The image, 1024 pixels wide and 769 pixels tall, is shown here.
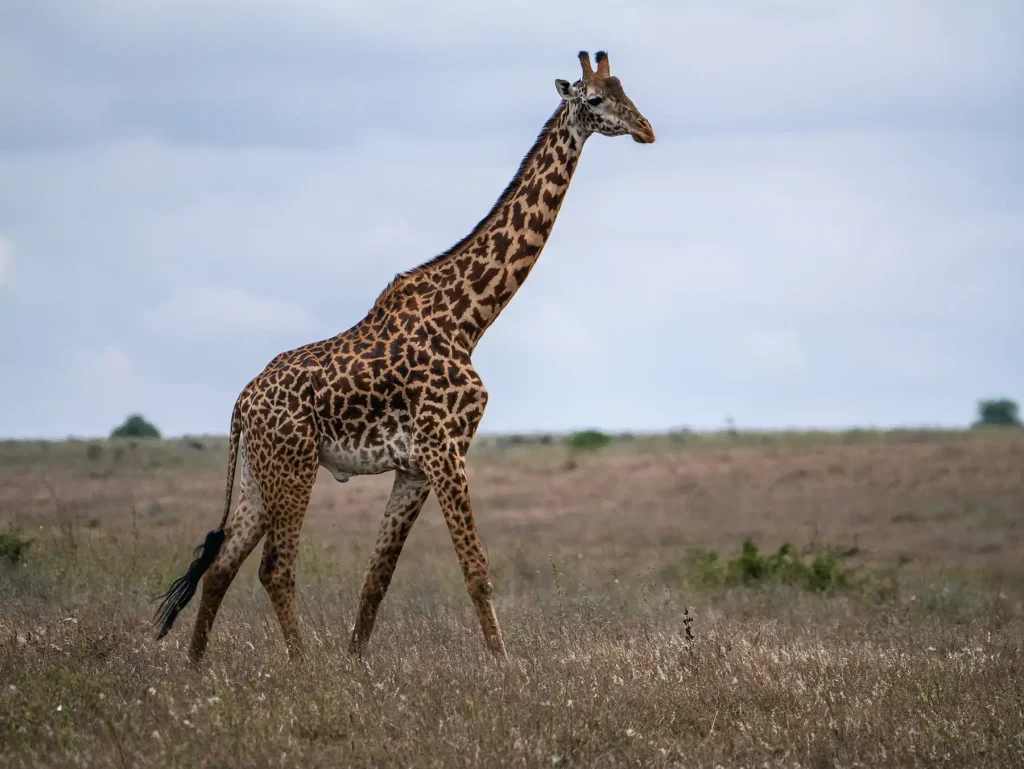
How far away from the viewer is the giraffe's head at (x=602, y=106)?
29.7 feet

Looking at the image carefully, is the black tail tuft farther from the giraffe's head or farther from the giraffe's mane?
the giraffe's head

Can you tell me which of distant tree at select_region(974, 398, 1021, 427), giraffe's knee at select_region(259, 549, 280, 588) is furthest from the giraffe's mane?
distant tree at select_region(974, 398, 1021, 427)

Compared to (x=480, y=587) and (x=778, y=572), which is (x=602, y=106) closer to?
(x=480, y=587)

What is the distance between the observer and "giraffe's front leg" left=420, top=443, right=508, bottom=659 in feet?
28.0

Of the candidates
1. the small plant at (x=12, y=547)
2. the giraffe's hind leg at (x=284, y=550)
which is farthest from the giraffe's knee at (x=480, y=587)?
the small plant at (x=12, y=547)

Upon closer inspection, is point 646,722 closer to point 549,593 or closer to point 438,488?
point 438,488

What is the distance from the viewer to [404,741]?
6527mm

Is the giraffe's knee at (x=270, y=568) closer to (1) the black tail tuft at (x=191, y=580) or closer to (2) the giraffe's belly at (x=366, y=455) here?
(1) the black tail tuft at (x=191, y=580)

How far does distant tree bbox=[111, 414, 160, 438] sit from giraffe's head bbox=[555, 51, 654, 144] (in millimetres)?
48463

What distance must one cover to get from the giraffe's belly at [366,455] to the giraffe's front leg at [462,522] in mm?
233

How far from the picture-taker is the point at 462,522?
8.61 metres

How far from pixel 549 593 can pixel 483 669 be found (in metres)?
6.04

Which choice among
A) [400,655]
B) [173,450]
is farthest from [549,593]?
[173,450]

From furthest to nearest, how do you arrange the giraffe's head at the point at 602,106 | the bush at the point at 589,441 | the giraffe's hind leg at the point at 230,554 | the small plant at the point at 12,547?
the bush at the point at 589,441 → the small plant at the point at 12,547 → the giraffe's head at the point at 602,106 → the giraffe's hind leg at the point at 230,554
